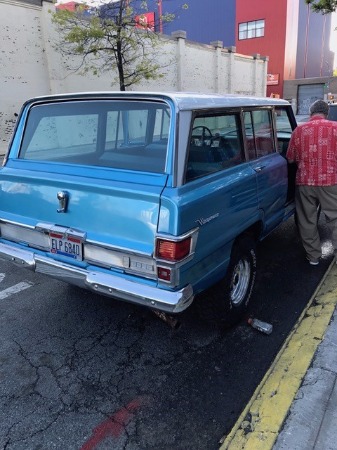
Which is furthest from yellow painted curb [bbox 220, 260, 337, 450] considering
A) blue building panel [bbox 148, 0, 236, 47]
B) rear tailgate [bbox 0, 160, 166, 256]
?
blue building panel [bbox 148, 0, 236, 47]

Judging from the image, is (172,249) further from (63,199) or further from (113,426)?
(113,426)

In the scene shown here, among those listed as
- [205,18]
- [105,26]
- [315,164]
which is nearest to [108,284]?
[315,164]

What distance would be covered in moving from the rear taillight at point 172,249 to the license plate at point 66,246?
0.67 meters

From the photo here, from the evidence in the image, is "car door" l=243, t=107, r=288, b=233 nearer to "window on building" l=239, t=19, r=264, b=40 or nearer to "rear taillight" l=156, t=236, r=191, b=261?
"rear taillight" l=156, t=236, r=191, b=261

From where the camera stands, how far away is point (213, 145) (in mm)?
2850

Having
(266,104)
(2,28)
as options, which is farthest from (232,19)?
(266,104)

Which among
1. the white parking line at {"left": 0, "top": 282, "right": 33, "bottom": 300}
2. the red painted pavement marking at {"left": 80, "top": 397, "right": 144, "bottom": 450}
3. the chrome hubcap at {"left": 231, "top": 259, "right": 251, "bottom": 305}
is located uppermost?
the chrome hubcap at {"left": 231, "top": 259, "right": 251, "bottom": 305}

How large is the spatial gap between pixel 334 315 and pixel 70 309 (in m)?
2.35

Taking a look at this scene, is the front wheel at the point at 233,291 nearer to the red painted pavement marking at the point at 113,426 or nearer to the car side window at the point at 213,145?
the car side window at the point at 213,145

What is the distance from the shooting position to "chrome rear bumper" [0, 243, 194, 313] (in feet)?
7.44

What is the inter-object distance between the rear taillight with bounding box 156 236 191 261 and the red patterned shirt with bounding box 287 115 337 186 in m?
2.30

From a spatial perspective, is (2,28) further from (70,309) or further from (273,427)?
(273,427)

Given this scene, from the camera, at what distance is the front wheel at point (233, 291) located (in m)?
2.85

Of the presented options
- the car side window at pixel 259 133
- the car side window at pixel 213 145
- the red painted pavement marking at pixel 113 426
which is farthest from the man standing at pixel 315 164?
the red painted pavement marking at pixel 113 426
